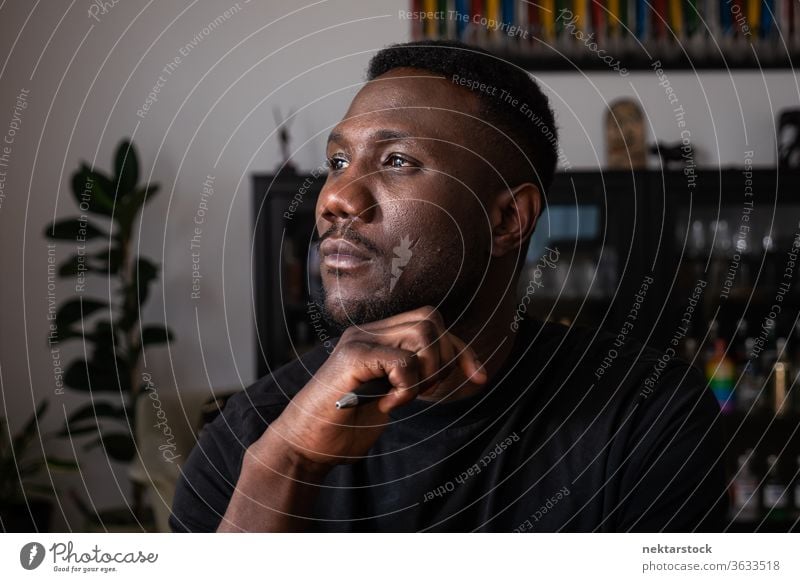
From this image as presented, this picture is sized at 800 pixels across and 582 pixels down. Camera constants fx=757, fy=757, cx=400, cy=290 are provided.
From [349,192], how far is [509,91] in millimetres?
150

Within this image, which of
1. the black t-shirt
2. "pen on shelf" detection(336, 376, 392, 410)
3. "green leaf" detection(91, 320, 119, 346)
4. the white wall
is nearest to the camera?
"pen on shelf" detection(336, 376, 392, 410)

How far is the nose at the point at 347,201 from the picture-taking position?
0.52m

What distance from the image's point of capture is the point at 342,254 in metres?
0.53

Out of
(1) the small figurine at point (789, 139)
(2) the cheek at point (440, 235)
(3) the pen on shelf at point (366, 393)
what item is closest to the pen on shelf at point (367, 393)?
(3) the pen on shelf at point (366, 393)

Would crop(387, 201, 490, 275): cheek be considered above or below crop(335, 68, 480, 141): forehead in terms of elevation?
below

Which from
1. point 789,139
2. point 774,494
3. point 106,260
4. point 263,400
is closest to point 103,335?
point 106,260

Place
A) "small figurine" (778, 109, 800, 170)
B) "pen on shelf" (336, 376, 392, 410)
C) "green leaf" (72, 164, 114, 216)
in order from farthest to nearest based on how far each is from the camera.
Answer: "small figurine" (778, 109, 800, 170) → "green leaf" (72, 164, 114, 216) → "pen on shelf" (336, 376, 392, 410)

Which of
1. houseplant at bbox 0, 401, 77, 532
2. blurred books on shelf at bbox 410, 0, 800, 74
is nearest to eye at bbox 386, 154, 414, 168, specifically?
houseplant at bbox 0, 401, 77, 532

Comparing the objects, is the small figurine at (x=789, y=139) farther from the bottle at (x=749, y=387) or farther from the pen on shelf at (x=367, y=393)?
the pen on shelf at (x=367, y=393)

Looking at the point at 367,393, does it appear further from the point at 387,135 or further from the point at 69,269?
the point at 69,269

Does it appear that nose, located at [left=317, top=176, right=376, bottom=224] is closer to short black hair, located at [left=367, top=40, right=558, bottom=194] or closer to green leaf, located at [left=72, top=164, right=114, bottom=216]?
short black hair, located at [left=367, top=40, right=558, bottom=194]

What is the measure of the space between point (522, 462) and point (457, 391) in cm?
7

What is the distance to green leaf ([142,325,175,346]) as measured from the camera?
62.8 inches

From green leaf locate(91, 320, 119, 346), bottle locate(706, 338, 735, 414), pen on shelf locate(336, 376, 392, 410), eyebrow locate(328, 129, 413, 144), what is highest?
eyebrow locate(328, 129, 413, 144)
